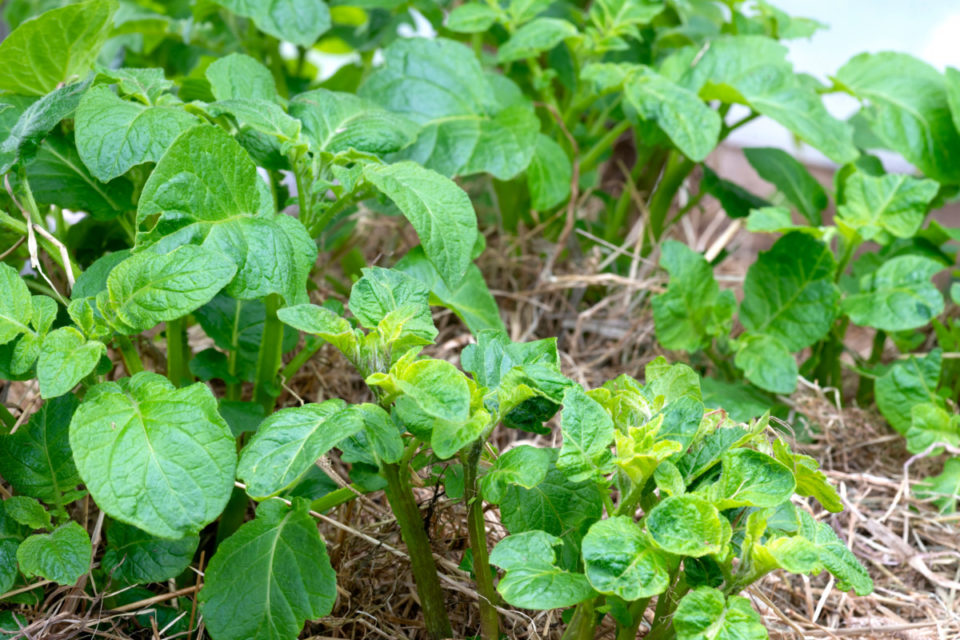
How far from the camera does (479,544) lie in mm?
742

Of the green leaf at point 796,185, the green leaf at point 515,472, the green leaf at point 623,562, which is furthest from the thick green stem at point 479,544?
the green leaf at point 796,185

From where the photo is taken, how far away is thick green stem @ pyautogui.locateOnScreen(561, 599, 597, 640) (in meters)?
0.69

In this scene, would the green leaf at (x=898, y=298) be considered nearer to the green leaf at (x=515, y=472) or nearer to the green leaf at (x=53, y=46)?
the green leaf at (x=515, y=472)

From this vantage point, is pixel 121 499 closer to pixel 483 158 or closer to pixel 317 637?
pixel 317 637

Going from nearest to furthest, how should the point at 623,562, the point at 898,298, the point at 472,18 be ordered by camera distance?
the point at 623,562
the point at 898,298
the point at 472,18

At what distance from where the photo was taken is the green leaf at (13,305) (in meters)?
0.71

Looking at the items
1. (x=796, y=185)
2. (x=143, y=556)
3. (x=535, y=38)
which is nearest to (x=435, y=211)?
(x=143, y=556)

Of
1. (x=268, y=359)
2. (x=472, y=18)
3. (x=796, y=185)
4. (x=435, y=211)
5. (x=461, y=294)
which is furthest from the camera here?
(x=796, y=185)

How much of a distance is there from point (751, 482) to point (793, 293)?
0.61m

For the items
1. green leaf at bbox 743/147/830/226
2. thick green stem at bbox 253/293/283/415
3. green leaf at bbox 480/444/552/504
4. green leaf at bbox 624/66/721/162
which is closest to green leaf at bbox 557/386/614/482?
green leaf at bbox 480/444/552/504

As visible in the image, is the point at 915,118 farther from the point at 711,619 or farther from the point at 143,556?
the point at 143,556

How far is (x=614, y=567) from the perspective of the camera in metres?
0.60

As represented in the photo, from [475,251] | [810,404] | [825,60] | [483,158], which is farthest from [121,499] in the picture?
[825,60]

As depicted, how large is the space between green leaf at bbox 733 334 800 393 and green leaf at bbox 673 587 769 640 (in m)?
0.54
